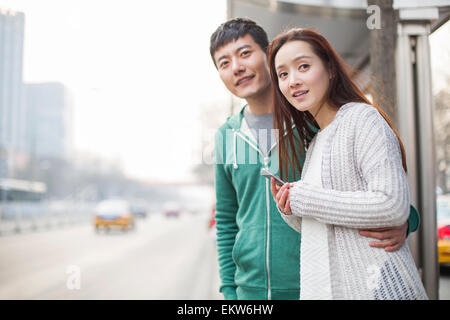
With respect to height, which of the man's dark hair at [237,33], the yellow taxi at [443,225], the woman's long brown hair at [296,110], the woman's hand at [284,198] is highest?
the man's dark hair at [237,33]

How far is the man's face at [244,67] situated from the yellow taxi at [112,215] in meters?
14.4

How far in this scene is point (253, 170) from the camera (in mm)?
1282

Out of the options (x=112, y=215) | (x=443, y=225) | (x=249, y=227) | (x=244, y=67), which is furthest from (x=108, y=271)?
(x=112, y=215)

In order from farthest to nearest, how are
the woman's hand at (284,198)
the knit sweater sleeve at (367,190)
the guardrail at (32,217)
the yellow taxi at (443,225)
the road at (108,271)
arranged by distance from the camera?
1. the guardrail at (32,217)
2. the road at (108,271)
3. the yellow taxi at (443,225)
4. the woman's hand at (284,198)
5. the knit sweater sleeve at (367,190)

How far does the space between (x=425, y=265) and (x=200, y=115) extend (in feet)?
4.12

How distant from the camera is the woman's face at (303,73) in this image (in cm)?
95

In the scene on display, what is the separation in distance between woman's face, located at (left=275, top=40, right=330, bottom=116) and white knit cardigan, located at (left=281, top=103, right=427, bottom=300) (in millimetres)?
92

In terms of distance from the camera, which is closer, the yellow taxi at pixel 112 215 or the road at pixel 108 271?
the road at pixel 108 271

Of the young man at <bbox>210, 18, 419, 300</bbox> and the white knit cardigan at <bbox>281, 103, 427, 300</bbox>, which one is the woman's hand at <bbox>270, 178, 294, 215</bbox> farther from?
the young man at <bbox>210, 18, 419, 300</bbox>

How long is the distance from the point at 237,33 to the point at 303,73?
0.40 metres

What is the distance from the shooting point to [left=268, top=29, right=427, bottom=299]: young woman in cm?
80

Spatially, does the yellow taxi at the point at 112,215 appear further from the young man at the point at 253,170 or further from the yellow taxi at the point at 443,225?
the young man at the point at 253,170

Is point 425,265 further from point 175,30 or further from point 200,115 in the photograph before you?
point 175,30

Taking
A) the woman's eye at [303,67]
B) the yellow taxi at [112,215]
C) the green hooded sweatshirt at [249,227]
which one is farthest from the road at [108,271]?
the yellow taxi at [112,215]
